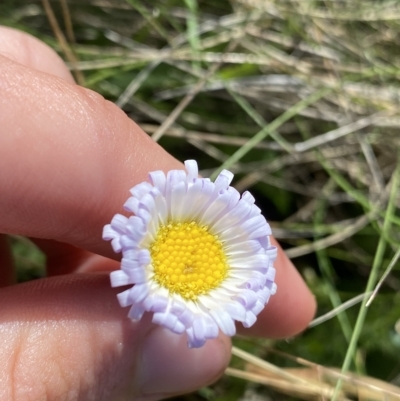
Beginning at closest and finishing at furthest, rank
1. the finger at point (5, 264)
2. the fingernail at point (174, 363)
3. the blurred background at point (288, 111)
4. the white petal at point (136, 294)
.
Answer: the white petal at point (136, 294), the fingernail at point (174, 363), the finger at point (5, 264), the blurred background at point (288, 111)

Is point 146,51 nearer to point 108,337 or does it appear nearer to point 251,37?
point 251,37

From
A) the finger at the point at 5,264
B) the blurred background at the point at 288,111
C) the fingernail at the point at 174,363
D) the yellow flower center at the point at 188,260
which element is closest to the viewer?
the yellow flower center at the point at 188,260

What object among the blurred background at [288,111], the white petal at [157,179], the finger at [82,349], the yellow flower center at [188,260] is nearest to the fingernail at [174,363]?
the finger at [82,349]

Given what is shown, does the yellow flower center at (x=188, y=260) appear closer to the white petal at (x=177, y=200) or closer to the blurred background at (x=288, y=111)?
the white petal at (x=177, y=200)

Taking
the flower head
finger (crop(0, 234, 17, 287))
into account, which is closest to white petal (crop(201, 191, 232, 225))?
the flower head

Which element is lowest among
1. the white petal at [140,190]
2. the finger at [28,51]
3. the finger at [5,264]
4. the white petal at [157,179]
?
the finger at [5,264]

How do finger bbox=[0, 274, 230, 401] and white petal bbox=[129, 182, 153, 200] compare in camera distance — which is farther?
finger bbox=[0, 274, 230, 401]

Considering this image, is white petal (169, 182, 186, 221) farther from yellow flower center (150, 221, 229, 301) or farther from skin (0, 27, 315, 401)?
skin (0, 27, 315, 401)

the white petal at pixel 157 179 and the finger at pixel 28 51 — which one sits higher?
the finger at pixel 28 51
